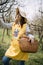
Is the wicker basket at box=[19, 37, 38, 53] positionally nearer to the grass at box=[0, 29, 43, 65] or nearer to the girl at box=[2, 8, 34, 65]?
the girl at box=[2, 8, 34, 65]

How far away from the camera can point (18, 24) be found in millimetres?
4145

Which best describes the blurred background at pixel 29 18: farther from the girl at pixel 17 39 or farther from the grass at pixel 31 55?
the girl at pixel 17 39

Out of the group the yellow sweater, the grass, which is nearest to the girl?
the yellow sweater

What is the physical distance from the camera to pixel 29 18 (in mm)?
6262

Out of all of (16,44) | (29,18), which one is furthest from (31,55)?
(16,44)

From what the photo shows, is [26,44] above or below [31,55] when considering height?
above

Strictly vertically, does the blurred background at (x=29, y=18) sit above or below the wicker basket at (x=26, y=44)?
below

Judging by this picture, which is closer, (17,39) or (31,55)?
(17,39)

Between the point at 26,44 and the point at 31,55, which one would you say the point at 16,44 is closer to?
the point at 26,44

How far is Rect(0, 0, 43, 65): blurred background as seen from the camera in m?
6.27

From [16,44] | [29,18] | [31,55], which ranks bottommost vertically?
[31,55]

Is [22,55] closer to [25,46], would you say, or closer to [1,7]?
[25,46]

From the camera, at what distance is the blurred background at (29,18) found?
6.27m

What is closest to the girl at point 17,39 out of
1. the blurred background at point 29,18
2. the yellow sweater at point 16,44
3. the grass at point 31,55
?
the yellow sweater at point 16,44
